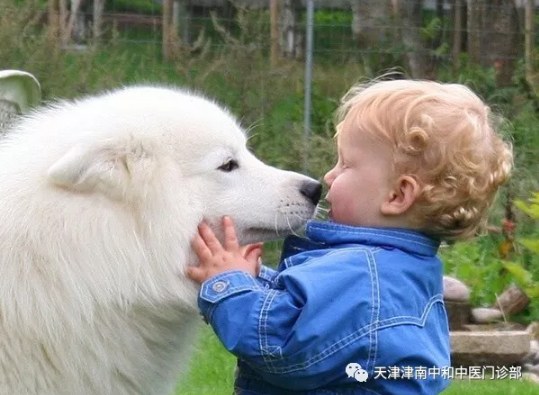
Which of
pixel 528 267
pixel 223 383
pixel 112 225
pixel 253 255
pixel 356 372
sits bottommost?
pixel 223 383

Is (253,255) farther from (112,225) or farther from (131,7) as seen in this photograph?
(131,7)

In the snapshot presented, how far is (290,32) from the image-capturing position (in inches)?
376

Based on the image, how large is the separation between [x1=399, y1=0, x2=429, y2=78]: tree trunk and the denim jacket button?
6.69 metres

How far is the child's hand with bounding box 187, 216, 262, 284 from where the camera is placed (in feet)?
10.9

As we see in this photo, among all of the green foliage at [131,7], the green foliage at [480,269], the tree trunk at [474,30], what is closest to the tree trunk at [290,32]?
the green foliage at [131,7]

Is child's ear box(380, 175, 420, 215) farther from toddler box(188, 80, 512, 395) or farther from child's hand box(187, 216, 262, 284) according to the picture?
child's hand box(187, 216, 262, 284)

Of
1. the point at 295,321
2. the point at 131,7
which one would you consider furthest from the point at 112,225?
the point at 131,7

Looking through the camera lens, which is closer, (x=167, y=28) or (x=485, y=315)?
(x=485, y=315)

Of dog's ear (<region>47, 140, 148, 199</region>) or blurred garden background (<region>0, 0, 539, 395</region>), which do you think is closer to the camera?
dog's ear (<region>47, 140, 148, 199</region>)

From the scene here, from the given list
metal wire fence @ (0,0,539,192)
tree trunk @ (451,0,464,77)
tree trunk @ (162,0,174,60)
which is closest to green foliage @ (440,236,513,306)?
metal wire fence @ (0,0,539,192)

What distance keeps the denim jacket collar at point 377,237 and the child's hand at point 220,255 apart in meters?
0.24

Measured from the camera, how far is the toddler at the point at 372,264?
3166mm

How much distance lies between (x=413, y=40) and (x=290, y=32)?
115 centimetres

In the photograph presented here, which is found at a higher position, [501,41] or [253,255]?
[501,41]
